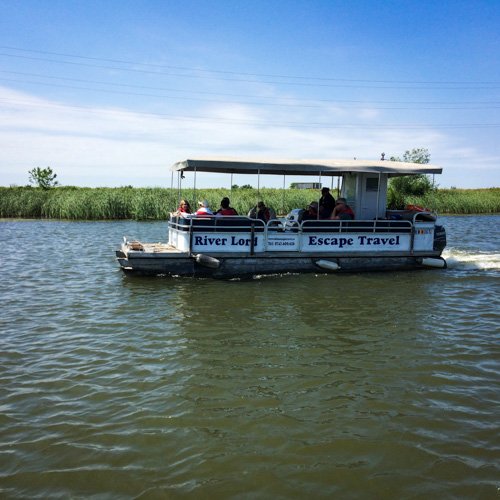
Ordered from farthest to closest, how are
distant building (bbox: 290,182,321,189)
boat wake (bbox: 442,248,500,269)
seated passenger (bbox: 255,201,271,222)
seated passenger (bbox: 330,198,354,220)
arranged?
boat wake (bbox: 442,248,500,269)
distant building (bbox: 290,182,321,189)
seated passenger (bbox: 330,198,354,220)
seated passenger (bbox: 255,201,271,222)

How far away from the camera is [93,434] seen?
17.4 feet

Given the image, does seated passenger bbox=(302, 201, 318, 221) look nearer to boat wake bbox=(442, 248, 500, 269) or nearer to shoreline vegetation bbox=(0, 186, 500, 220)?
boat wake bbox=(442, 248, 500, 269)

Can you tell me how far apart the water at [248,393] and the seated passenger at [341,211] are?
2922 mm

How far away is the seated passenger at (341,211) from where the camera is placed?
14.3 metres

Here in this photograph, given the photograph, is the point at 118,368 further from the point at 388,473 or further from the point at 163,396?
the point at 388,473

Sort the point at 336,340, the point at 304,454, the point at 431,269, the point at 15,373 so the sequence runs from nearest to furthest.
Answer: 1. the point at 304,454
2. the point at 15,373
3. the point at 336,340
4. the point at 431,269

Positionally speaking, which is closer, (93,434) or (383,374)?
(93,434)

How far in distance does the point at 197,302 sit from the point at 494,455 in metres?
7.17

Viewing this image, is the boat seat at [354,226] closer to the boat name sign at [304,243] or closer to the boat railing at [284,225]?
the boat railing at [284,225]

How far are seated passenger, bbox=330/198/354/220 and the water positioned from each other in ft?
9.59

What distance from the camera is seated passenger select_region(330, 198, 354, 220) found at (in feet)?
46.8

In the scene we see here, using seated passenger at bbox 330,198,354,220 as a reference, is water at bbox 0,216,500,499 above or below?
below

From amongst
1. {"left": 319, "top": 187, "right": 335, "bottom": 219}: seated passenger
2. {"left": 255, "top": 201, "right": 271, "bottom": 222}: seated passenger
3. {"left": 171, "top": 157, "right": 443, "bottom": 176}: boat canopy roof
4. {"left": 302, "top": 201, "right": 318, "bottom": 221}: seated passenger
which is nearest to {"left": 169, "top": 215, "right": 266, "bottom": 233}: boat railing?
{"left": 255, "top": 201, "right": 271, "bottom": 222}: seated passenger

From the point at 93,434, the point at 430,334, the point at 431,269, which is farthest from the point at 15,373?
the point at 431,269
